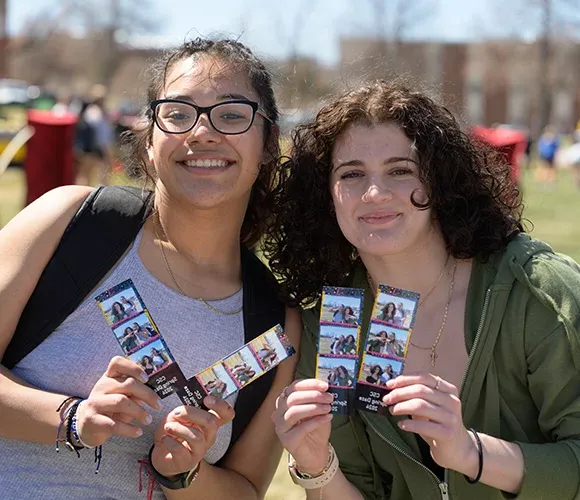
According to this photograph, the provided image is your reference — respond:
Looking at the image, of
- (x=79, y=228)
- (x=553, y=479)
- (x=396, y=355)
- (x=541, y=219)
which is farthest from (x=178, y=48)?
(x=541, y=219)

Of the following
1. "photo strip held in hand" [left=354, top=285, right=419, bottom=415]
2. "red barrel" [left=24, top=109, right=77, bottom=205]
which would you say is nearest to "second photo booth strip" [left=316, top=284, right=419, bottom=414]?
"photo strip held in hand" [left=354, top=285, right=419, bottom=415]

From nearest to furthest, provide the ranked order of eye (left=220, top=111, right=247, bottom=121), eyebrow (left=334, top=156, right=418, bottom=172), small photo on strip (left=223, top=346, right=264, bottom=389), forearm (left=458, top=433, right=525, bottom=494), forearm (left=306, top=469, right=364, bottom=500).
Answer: forearm (left=458, top=433, right=525, bottom=494), small photo on strip (left=223, top=346, right=264, bottom=389), forearm (left=306, top=469, right=364, bottom=500), eyebrow (left=334, top=156, right=418, bottom=172), eye (left=220, top=111, right=247, bottom=121)

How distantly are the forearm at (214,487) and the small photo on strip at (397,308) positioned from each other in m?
0.75

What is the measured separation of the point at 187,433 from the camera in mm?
2408

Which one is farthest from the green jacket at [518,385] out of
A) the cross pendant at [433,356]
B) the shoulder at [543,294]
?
the cross pendant at [433,356]

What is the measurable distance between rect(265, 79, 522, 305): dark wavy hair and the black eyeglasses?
0.26 meters

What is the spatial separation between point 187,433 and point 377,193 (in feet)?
2.89

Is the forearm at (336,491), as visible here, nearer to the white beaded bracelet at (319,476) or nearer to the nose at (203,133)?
the white beaded bracelet at (319,476)

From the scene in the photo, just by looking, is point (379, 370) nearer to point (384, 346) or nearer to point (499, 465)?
point (384, 346)

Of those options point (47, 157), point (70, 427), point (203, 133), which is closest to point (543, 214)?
point (47, 157)

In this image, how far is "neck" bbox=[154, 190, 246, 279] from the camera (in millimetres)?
2898

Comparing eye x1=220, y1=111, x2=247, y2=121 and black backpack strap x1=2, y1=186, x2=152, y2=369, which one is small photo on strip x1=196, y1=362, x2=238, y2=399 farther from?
eye x1=220, y1=111, x2=247, y2=121

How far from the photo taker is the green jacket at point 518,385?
2498 mm

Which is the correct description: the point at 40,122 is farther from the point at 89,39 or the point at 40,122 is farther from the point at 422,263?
the point at 89,39
